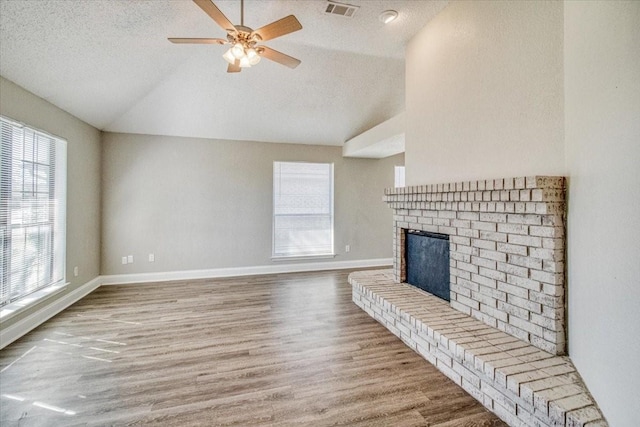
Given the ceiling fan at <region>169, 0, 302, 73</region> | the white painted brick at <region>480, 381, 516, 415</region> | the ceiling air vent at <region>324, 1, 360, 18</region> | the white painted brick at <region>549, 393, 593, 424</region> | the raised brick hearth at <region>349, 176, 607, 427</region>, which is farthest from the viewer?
the ceiling air vent at <region>324, 1, 360, 18</region>

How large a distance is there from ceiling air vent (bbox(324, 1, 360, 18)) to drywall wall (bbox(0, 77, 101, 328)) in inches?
119

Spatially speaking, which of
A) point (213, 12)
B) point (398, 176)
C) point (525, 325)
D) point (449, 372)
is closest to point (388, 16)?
point (213, 12)

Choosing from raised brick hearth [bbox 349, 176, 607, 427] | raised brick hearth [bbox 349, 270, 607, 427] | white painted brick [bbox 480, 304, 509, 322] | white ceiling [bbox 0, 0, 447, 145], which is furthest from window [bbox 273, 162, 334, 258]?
white painted brick [bbox 480, 304, 509, 322]

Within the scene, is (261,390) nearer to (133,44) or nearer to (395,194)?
(395,194)

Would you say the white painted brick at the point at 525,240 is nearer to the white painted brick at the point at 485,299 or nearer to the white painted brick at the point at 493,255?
the white painted brick at the point at 493,255

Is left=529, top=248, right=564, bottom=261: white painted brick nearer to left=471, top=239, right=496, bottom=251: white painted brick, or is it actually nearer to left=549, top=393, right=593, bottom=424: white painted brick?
left=471, top=239, right=496, bottom=251: white painted brick

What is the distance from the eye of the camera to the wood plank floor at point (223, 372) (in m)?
1.84

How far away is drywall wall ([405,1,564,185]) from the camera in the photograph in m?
1.94

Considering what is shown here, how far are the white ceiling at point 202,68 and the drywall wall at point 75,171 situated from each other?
0.47 feet

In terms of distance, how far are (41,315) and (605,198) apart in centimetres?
499

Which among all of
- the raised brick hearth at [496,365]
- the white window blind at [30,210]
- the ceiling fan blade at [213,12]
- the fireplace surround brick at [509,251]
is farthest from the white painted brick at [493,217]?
the white window blind at [30,210]

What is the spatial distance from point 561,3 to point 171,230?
216 inches

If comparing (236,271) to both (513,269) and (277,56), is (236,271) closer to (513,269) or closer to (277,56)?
(277,56)

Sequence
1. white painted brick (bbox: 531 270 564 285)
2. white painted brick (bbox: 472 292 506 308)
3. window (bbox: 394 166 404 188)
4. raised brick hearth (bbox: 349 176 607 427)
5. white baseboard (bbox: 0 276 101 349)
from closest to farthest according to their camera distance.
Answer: raised brick hearth (bbox: 349 176 607 427) → white painted brick (bbox: 531 270 564 285) → white painted brick (bbox: 472 292 506 308) → white baseboard (bbox: 0 276 101 349) → window (bbox: 394 166 404 188)
